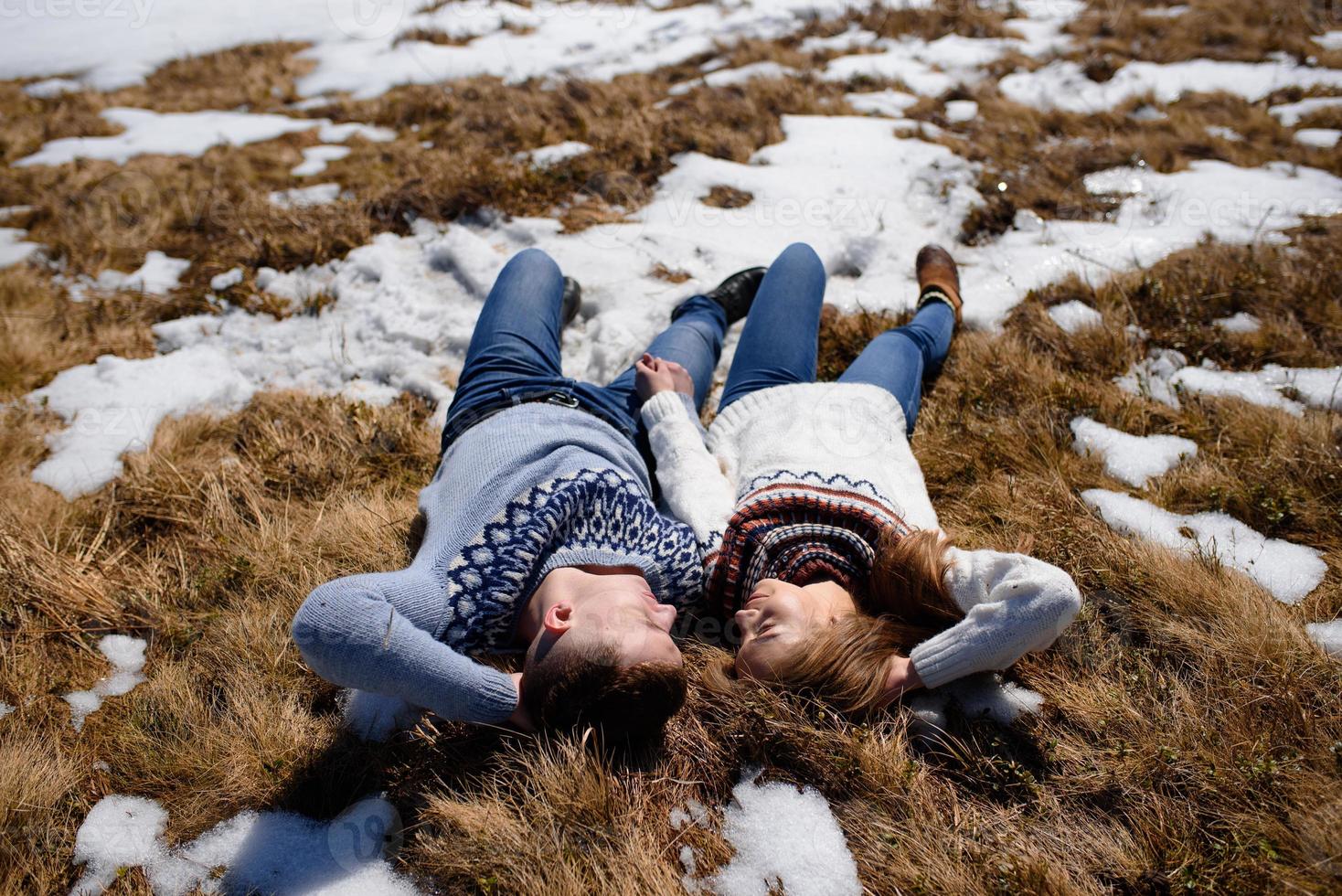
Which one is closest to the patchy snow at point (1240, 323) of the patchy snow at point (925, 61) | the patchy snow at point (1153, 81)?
the patchy snow at point (1153, 81)

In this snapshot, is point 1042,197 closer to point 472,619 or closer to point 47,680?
point 472,619

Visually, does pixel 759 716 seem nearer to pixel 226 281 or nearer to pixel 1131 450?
pixel 1131 450

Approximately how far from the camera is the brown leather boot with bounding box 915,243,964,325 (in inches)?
154

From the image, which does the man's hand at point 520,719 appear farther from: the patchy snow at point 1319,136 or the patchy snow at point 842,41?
the patchy snow at point 842,41

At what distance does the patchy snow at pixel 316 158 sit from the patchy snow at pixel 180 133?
0.24m

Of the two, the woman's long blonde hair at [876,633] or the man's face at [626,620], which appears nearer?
the man's face at [626,620]

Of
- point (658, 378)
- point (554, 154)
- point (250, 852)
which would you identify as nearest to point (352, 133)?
point (554, 154)

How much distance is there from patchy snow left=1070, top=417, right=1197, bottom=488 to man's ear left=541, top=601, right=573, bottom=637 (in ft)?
7.76

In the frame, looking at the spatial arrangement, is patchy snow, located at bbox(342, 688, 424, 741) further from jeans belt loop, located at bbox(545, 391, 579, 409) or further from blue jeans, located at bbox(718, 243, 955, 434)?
blue jeans, located at bbox(718, 243, 955, 434)


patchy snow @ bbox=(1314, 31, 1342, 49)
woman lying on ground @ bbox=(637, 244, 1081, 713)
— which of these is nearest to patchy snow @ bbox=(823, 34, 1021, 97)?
patchy snow @ bbox=(1314, 31, 1342, 49)

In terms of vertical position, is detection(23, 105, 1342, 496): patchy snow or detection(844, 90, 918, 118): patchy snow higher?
detection(844, 90, 918, 118): patchy snow

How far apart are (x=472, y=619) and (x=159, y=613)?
4.42 feet

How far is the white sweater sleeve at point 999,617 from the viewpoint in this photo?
6.89 feet

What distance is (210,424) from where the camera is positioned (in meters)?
3.52
